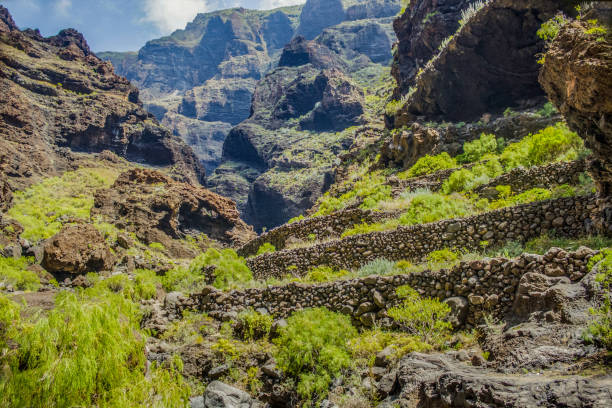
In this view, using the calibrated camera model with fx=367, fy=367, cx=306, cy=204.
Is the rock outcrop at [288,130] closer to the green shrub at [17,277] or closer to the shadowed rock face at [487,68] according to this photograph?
the shadowed rock face at [487,68]

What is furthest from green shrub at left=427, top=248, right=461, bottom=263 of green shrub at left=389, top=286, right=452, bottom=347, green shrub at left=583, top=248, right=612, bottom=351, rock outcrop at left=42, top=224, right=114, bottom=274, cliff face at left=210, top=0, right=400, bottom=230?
cliff face at left=210, top=0, right=400, bottom=230

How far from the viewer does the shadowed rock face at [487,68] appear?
74.3ft

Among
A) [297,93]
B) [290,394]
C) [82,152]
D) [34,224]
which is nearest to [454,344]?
[290,394]

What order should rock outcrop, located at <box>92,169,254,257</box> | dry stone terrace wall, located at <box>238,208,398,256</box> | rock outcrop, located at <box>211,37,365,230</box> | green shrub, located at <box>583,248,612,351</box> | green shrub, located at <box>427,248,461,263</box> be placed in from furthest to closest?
rock outcrop, located at <box>211,37,365,230</box>, rock outcrop, located at <box>92,169,254,257</box>, dry stone terrace wall, located at <box>238,208,398,256</box>, green shrub, located at <box>427,248,461,263</box>, green shrub, located at <box>583,248,612,351</box>

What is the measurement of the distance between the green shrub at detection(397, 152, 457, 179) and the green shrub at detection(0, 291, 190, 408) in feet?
61.0

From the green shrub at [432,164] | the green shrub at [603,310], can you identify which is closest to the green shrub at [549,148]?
the green shrub at [432,164]

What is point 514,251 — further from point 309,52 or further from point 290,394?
point 309,52

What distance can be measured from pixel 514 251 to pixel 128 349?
8.64 m

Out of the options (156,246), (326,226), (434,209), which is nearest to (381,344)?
(434,209)

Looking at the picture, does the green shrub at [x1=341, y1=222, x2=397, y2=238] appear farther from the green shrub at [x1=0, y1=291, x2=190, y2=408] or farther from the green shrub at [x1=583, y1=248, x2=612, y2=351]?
the green shrub at [x1=0, y1=291, x2=190, y2=408]

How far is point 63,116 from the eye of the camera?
49844 millimetres

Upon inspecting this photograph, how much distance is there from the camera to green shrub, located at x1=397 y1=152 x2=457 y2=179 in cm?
2095

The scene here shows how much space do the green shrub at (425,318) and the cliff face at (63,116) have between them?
40504mm

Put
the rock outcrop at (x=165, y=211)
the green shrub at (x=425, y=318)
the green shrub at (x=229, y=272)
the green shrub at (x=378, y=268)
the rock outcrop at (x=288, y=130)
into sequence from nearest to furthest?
1. the green shrub at (x=425, y=318)
2. the green shrub at (x=378, y=268)
3. the green shrub at (x=229, y=272)
4. the rock outcrop at (x=165, y=211)
5. the rock outcrop at (x=288, y=130)
